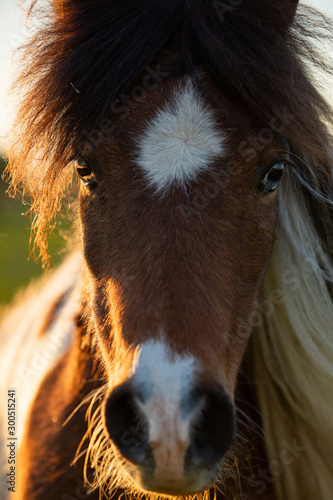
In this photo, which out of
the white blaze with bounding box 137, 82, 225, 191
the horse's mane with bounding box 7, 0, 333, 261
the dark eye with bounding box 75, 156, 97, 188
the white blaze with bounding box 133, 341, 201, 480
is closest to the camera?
the white blaze with bounding box 133, 341, 201, 480

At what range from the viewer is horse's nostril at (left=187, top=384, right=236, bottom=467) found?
3.99 feet

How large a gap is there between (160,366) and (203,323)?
0.20 meters

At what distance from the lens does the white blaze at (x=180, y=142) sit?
1.52 m

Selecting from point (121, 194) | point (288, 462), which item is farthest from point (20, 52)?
point (288, 462)

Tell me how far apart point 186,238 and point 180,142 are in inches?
13.4

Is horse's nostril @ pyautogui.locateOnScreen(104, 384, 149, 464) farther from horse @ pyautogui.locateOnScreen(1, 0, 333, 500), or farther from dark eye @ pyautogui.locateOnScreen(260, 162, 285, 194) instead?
dark eye @ pyautogui.locateOnScreen(260, 162, 285, 194)

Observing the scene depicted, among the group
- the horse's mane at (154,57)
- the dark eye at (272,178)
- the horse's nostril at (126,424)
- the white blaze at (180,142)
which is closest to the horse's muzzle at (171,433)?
the horse's nostril at (126,424)

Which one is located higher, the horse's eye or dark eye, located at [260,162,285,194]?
dark eye, located at [260,162,285,194]

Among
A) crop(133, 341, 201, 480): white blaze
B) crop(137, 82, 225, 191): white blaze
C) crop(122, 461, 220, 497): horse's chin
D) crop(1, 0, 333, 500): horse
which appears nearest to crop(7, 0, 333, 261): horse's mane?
crop(1, 0, 333, 500): horse

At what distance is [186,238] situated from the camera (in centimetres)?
143

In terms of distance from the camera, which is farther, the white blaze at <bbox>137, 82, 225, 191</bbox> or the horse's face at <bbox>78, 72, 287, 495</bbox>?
the white blaze at <bbox>137, 82, 225, 191</bbox>

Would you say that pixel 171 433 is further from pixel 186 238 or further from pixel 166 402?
pixel 186 238

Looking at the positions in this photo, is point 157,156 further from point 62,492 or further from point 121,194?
point 62,492

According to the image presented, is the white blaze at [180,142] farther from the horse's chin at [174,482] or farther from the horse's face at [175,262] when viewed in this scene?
the horse's chin at [174,482]
